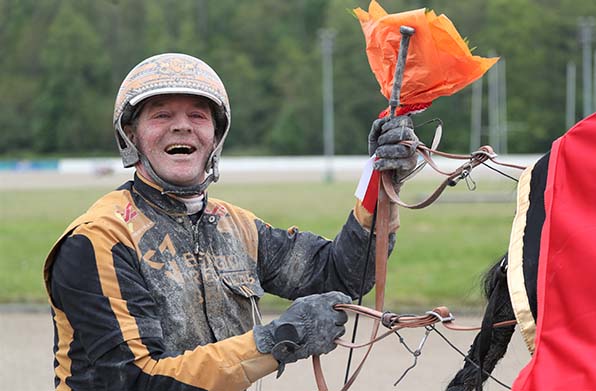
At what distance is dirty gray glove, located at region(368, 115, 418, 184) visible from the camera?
8.36 ft

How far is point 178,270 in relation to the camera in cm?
255

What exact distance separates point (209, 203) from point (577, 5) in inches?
2175

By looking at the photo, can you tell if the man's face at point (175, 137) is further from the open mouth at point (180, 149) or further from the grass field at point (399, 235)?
the grass field at point (399, 235)

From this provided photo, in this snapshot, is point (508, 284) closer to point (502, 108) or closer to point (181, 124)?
point (181, 124)

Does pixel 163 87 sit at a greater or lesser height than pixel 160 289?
greater

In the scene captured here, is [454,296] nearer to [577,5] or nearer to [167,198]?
[167,198]

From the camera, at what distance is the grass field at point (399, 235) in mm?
8461

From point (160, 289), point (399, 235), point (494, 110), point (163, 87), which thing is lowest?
point (494, 110)

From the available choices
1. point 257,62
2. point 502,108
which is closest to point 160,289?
point 502,108

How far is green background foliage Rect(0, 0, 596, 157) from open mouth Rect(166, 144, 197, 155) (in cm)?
4760

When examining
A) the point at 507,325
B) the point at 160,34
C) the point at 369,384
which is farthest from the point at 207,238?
the point at 160,34

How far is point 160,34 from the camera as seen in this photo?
60.6 metres

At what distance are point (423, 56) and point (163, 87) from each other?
2.31ft

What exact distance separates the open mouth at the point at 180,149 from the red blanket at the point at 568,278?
3.41 feet
